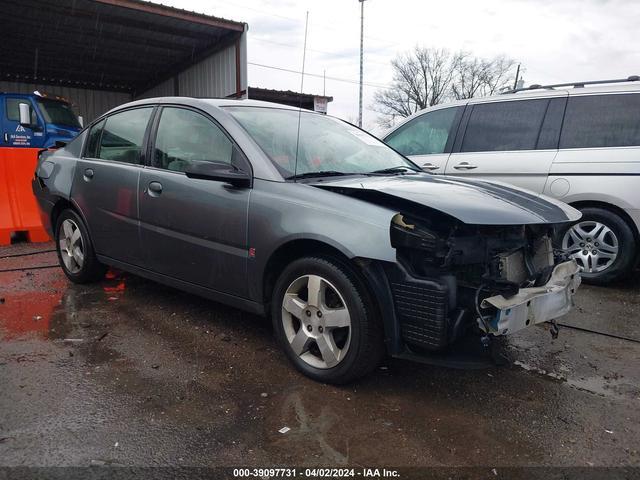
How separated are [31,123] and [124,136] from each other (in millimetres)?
8940

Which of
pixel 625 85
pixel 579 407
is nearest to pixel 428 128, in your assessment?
pixel 625 85

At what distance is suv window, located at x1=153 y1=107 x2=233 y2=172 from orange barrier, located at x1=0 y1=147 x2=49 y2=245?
144 inches

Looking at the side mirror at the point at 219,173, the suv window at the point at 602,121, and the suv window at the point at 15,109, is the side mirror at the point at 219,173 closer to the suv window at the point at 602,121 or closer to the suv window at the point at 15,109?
the suv window at the point at 602,121

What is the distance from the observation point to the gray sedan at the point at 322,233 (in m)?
2.46

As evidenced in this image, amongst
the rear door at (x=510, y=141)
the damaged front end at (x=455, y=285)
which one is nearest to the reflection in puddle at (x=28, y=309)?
the damaged front end at (x=455, y=285)

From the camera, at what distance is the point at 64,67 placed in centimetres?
1805

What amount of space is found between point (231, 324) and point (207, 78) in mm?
12277

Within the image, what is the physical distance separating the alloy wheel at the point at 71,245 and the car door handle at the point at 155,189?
4.00 feet

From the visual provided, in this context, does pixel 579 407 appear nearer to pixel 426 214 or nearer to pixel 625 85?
pixel 426 214

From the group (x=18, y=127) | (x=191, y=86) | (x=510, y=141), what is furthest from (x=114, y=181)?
(x=191, y=86)

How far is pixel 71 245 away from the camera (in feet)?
15.0

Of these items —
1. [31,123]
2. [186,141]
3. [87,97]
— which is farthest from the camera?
[87,97]

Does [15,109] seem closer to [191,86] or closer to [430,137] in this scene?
[191,86]

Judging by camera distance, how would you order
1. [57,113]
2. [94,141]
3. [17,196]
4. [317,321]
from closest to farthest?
[317,321], [94,141], [17,196], [57,113]
